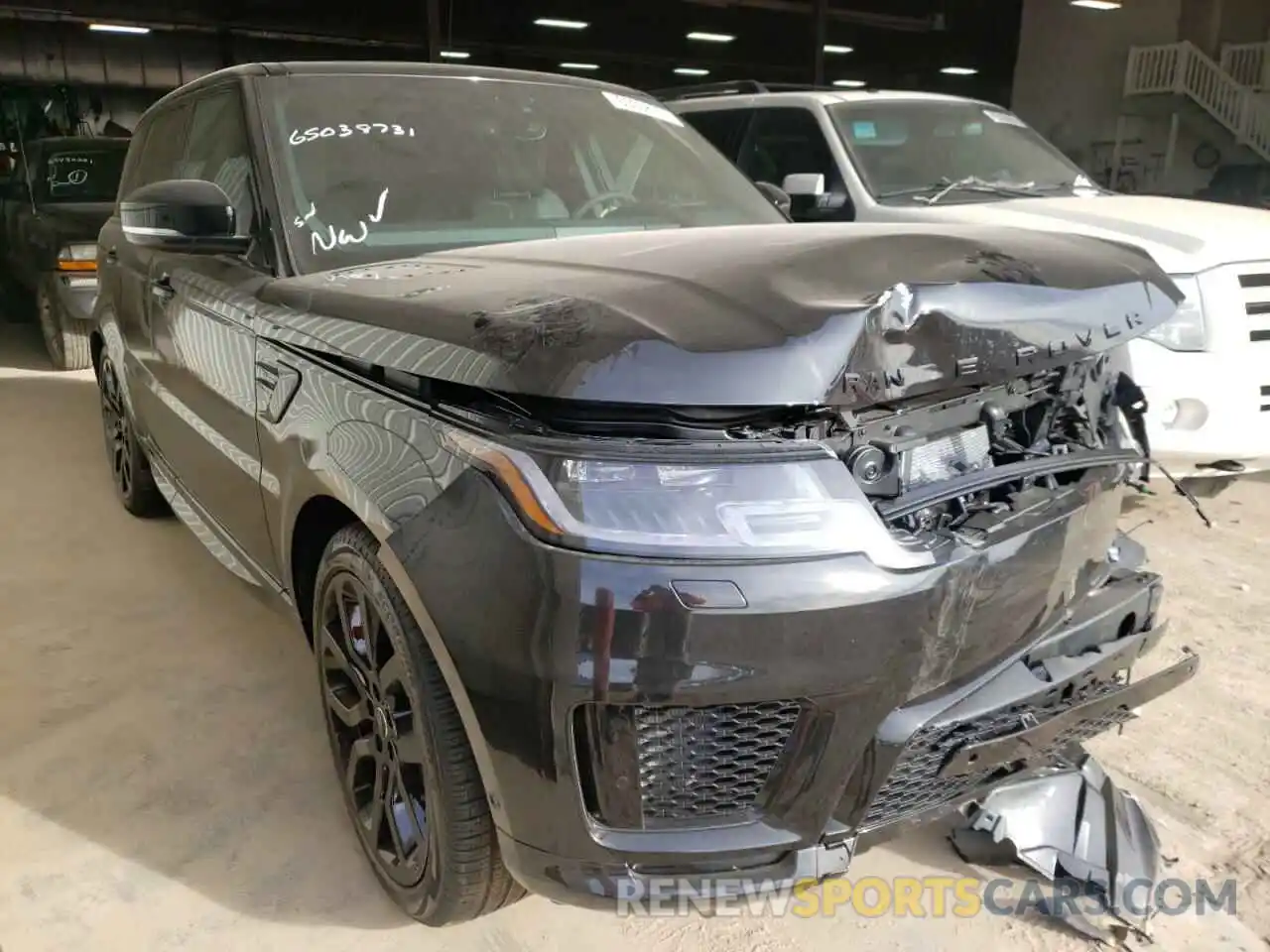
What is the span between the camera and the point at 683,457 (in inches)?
56.0

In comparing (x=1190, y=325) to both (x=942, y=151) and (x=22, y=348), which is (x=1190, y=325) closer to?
(x=942, y=151)

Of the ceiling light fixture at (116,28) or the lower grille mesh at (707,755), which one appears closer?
the lower grille mesh at (707,755)

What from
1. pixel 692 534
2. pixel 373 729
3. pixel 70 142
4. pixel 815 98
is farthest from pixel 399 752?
pixel 70 142

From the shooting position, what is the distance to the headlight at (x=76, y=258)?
6.71m

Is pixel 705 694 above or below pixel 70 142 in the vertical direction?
below

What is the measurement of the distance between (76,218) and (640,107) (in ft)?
18.4

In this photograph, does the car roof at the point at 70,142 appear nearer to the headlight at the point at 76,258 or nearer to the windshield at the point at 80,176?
the windshield at the point at 80,176

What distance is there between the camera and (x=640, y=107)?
3.13m

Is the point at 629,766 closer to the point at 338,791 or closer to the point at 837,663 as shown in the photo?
the point at 837,663

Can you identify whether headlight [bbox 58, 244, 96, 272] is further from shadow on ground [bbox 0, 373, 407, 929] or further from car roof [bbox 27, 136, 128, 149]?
shadow on ground [bbox 0, 373, 407, 929]

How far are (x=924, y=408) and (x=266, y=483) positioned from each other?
1.46 metres

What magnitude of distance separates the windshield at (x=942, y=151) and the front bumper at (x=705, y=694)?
376cm

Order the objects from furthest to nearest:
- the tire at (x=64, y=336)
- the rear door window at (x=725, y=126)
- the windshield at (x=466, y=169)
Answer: the tire at (x=64, y=336), the rear door window at (x=725, y=126), the windshield at (x=466, y=169)

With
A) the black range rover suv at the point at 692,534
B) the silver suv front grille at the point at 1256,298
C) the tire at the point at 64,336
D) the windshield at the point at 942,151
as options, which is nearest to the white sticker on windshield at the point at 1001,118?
the windshield at the point at 942,151
